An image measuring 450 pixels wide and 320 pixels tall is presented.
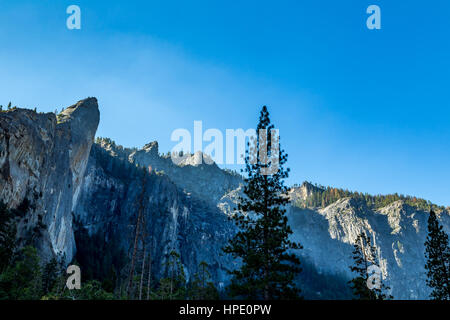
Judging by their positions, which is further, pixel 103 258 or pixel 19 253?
pixel 103 258

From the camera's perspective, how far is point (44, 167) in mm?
69438

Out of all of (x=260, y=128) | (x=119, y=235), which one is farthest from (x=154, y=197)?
(x=260, y=128)

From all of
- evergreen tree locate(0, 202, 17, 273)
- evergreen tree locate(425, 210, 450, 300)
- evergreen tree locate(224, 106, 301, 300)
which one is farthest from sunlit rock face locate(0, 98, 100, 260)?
evergreen tree locate(425, 210, 450, 300)

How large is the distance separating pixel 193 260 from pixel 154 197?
125ft

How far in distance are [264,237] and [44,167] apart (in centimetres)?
6418

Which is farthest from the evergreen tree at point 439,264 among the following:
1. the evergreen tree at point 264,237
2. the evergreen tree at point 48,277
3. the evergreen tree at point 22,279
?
the evergreen tree at point 48,277

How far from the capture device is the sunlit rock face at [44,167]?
180 feet

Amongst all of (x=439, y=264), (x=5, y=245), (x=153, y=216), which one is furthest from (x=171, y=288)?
(x=153, y=216)

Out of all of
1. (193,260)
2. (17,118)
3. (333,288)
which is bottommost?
(333,288)

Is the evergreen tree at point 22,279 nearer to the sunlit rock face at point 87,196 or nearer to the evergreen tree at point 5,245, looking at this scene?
the evergreen tree at point 5,245

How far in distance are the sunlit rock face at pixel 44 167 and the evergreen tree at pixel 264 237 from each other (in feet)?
152

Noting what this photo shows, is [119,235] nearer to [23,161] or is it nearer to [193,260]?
[193,260]

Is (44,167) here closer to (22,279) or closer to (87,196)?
(22,279)
